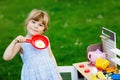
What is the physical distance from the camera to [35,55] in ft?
15.1

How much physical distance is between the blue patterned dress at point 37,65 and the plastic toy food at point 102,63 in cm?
51

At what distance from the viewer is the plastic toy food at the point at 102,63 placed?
478cm

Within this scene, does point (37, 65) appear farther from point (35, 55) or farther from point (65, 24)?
point (65, 24)

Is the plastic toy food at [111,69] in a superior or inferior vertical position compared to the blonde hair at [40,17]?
inferior

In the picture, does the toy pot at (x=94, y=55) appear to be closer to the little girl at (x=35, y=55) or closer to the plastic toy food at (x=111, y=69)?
the plastic toy food at (x=111, y=69)

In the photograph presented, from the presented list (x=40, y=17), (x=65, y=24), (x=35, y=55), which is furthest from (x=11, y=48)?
(x=65, y=24)

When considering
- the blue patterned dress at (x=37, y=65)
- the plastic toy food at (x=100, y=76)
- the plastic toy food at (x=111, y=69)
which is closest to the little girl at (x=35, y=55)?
the blue patterned dress at (x=37, y=65)

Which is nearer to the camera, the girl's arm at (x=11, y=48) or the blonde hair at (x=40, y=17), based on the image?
the girl's arm at (x=11, y=48)

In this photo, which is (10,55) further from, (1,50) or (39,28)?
(1,50)

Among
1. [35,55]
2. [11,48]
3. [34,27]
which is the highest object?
[34,27]

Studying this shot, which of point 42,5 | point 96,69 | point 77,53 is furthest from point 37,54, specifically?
point 42,5

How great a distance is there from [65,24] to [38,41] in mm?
3972

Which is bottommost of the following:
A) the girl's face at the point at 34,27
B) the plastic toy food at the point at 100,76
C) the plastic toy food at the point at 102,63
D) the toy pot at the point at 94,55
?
the plastic toy food at the point at 100,76

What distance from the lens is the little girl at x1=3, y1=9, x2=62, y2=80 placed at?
454 centimetres
